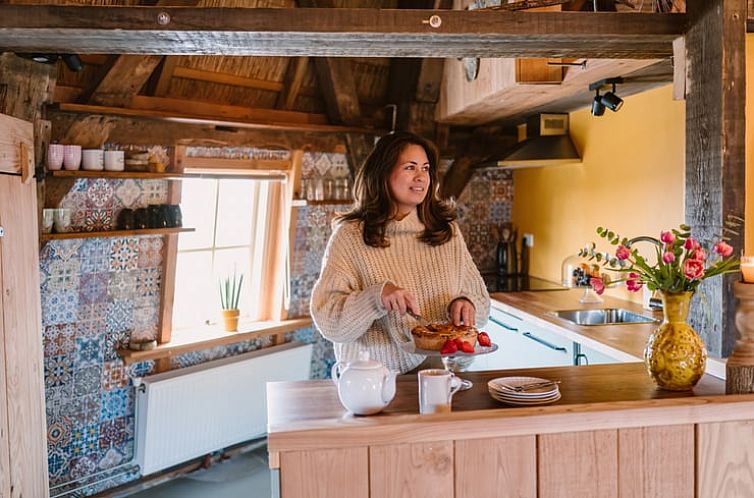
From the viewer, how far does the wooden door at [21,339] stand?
265 centimetres

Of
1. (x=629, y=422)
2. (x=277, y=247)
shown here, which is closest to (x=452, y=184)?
(x=277, y=247)

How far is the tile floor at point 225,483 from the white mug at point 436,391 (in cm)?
236

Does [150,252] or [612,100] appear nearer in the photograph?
[612,100]

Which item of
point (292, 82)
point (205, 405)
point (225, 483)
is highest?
point (292, 82)

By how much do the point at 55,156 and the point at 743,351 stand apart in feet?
9.87

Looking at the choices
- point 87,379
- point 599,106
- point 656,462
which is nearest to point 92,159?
point 87,379

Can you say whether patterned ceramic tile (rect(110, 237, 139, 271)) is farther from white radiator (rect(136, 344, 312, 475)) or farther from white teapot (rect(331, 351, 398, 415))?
white teapot (rect(331, 351, 398, 415))

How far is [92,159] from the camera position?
3.51 m

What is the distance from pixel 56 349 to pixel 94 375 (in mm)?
266

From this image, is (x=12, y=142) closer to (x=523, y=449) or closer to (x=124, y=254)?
(x=124, y=254)

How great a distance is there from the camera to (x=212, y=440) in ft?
13.8

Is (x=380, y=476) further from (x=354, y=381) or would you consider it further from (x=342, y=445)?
(x=354, y=381)

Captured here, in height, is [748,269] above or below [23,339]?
above

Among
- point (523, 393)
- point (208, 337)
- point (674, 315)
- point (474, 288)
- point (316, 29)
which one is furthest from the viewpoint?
point (208, 337)
